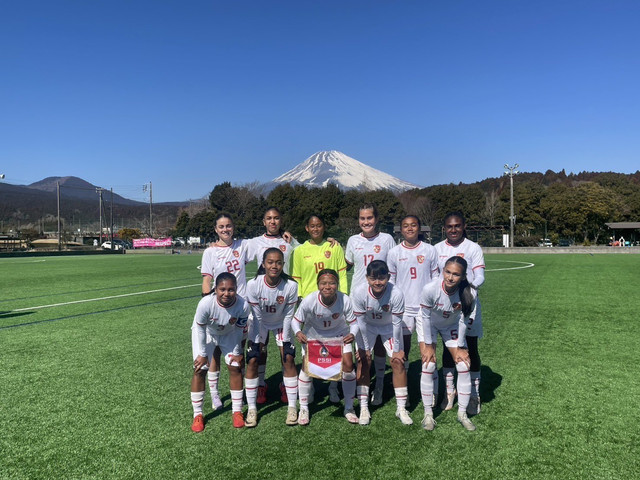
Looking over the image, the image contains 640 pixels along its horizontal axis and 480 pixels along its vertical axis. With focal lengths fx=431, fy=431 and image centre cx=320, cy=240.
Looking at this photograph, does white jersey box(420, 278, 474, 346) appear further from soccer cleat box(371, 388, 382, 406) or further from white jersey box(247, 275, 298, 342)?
white jersey box(247, 275, 298, 342)

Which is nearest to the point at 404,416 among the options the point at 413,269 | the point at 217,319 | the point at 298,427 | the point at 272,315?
the point at 298,427

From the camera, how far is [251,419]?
13.2 ft

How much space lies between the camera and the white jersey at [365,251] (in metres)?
4.96

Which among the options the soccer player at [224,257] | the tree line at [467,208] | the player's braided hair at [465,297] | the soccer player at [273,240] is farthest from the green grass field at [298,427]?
the tree line at [467,208]

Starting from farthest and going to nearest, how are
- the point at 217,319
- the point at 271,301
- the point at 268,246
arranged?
the point at 268,246 < the point at 271,301 < the point at 217,319

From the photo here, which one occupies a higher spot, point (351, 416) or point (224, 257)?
point (224, 257)

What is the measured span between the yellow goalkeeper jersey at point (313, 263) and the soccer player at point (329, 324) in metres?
0.71

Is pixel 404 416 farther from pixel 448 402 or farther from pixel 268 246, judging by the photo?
pixel 268 246

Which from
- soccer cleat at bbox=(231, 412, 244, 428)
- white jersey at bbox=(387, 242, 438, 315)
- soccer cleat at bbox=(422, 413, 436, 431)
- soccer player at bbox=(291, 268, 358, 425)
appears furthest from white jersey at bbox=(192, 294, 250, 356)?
soccer cleat at bbox=(422, 413, 436, 431)

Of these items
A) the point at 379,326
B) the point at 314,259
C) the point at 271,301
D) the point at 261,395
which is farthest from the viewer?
the point at 314,259

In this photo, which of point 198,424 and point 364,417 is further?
point 364,417

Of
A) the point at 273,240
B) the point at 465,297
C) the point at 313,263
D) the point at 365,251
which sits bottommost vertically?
the point at 465,297

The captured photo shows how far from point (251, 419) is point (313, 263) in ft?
5.79

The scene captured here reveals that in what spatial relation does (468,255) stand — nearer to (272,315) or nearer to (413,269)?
(413,269)
